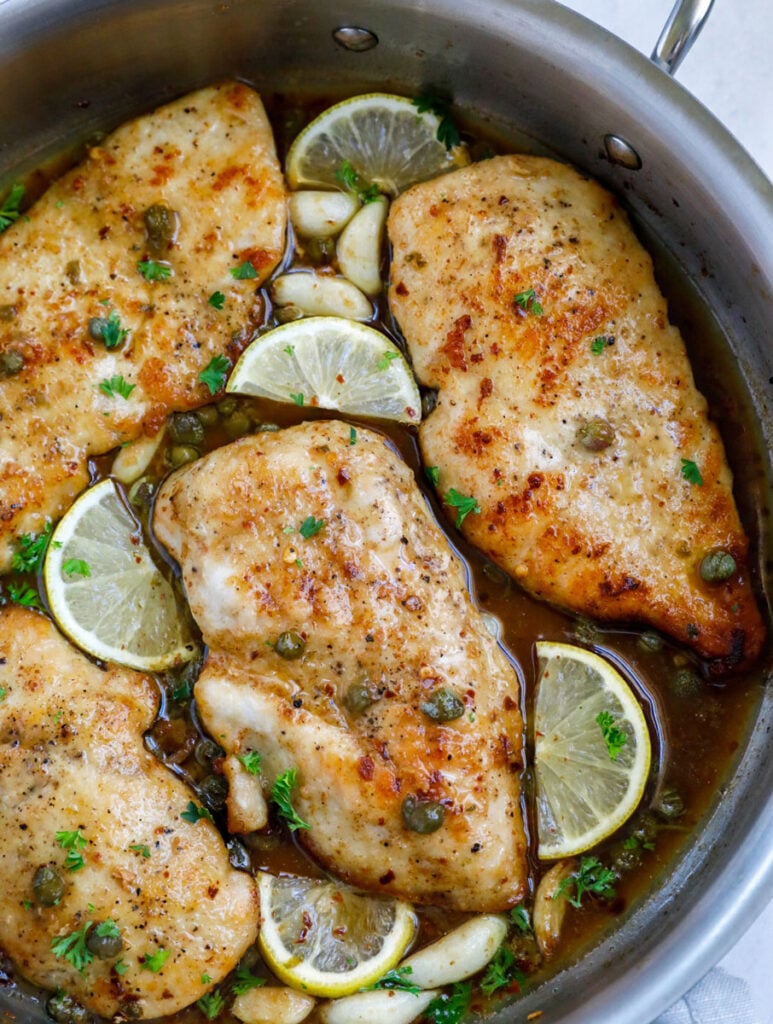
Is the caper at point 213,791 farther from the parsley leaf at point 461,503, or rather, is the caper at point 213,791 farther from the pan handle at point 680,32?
the pan handle at point 680,32

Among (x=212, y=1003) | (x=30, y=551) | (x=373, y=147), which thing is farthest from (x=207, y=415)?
(x=212, y=1003)

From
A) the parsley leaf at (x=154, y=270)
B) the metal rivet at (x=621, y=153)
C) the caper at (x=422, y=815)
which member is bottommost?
the caper at (x=422, y=815)

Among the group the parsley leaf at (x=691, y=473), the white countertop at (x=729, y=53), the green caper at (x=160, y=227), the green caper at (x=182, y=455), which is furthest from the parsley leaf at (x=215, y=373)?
the white countertop at (x=729, y=53)

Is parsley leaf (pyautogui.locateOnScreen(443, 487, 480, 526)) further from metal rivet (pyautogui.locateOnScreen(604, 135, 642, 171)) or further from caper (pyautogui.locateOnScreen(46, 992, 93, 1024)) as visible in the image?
caper (pyautogui.locateOnScreen(46, 992, 93, 1024))

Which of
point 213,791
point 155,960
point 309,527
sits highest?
point 309,527

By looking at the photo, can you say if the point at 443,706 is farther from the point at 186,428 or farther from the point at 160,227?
the point at 160,227

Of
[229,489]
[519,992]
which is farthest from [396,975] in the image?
[229,489]
